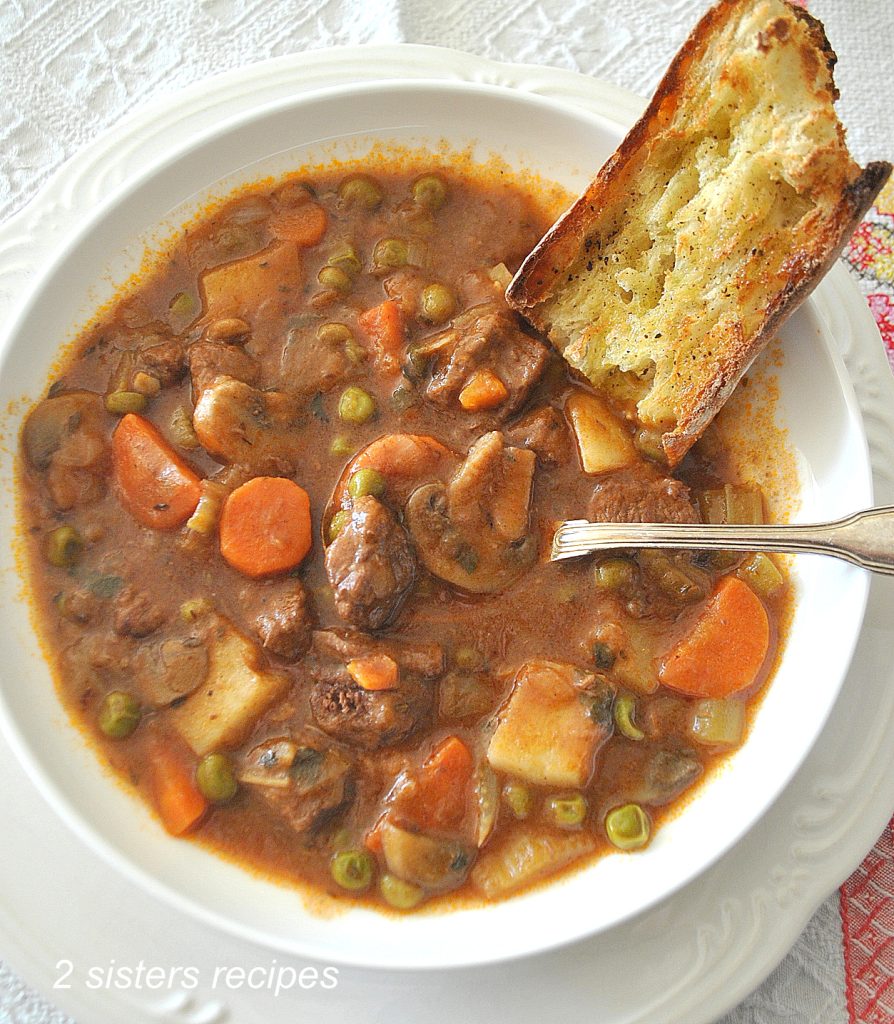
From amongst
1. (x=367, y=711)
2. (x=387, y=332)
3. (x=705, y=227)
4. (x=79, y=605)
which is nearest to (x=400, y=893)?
(x=367, y=711)

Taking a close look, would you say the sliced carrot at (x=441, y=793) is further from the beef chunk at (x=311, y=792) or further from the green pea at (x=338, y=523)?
the green pea at (x=338, y=523)

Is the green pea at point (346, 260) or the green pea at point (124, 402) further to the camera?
the green pea at point (346, 260)

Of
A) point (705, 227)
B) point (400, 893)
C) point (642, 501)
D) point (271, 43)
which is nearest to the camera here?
point (400, 893)

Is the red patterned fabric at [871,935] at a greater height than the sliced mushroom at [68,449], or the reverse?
the sliced mushroom at [68,449]

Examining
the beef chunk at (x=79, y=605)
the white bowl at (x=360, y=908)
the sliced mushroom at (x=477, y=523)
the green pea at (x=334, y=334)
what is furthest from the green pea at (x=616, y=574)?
the beef chunk at (x=79, y=605)

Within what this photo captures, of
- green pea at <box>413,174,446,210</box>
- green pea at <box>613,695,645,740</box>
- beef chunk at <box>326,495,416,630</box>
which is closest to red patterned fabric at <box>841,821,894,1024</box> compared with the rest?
green pea at <box>613,695,645,740</box>

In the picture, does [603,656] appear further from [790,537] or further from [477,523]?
[790,537]
